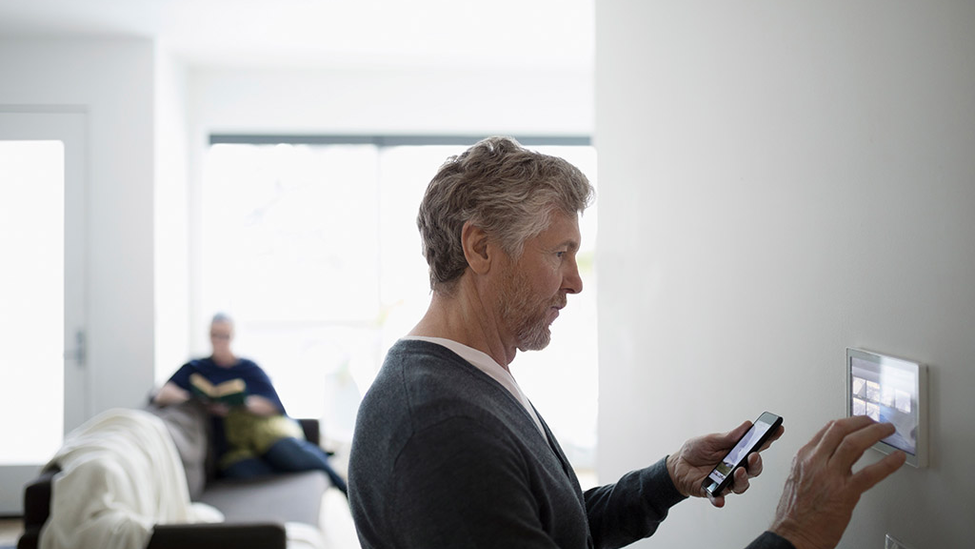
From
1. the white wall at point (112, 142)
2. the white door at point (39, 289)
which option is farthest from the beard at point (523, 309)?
the white door at point (39, 289)

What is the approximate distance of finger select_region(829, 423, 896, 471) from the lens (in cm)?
84

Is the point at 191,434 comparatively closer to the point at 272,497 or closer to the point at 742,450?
the point at 272,497

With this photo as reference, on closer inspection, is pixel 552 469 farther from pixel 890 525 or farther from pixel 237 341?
pixel 237 341

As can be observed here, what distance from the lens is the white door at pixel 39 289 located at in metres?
4.17

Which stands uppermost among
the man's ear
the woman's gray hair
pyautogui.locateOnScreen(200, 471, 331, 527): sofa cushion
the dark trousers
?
the woman's gray hair

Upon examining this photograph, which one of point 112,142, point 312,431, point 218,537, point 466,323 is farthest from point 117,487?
point 112,142

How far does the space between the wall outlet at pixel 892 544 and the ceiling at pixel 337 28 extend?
315 cm

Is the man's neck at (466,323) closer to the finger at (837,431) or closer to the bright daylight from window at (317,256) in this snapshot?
the finger at (837,431)

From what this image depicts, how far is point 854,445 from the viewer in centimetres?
84

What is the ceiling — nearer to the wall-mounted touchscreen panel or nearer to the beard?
the beard

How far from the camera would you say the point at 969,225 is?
0.77 metres

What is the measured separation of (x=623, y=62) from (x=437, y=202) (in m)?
1.06

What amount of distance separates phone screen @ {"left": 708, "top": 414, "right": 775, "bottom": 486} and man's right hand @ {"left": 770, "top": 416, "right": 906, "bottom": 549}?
0.47 feet

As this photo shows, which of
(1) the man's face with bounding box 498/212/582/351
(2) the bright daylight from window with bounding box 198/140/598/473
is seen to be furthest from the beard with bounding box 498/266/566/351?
(2) the bright daylight from window with bounding box 198/140/598/473
